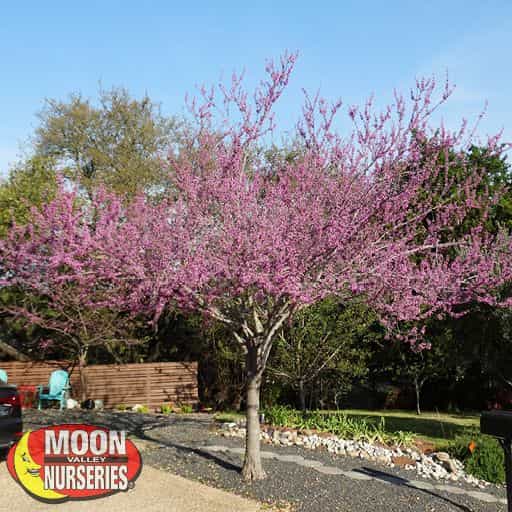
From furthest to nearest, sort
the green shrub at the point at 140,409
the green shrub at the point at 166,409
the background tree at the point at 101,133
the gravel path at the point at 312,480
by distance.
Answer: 1. the background tree at the point at 101,133
2. the green shrub at the point at 166,409
3. the green shrub at the point at 140,409
4. the gravel path at the point at 312,480

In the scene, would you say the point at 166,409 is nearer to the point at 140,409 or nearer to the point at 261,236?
the point at 140,409

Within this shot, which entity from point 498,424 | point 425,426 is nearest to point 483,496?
point 498,424

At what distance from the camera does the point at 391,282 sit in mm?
6523

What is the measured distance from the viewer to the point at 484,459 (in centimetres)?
670

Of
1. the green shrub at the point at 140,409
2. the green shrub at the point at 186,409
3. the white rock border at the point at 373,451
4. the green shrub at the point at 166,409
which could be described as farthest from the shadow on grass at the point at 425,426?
the green shrub at the point at 140,409

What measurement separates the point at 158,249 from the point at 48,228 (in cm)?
137

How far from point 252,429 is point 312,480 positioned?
33.2 inches

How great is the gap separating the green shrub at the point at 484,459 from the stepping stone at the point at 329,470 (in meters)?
1.61

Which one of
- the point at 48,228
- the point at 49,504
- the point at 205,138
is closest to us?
the point at 49,504

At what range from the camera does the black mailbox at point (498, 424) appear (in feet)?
15.6

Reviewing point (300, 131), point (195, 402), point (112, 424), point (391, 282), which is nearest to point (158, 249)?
point (300, 131)

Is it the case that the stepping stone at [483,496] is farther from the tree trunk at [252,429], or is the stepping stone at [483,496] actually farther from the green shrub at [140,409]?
the green shrub at [140,409]

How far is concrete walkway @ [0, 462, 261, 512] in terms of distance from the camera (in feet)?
16.6

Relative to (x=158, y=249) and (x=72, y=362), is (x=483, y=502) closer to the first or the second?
(x=158, y=249)
